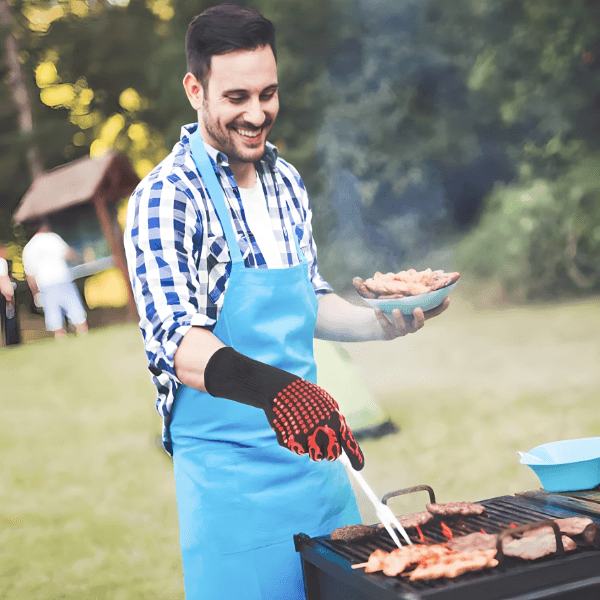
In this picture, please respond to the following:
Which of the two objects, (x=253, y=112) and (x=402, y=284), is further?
(x=402, y=284)

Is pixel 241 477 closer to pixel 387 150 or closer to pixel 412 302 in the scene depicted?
pixel 412 302

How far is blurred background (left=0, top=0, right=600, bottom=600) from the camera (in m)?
8.41

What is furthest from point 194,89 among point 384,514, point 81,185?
point 81,185

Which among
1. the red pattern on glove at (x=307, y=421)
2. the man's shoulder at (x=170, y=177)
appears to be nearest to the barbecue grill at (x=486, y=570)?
the red pattern on glove at (x=307, y=421)

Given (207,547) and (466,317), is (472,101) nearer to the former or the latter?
(466,317)

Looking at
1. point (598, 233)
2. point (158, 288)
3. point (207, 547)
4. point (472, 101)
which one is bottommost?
point (207, 547)

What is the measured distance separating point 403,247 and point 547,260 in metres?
1.96

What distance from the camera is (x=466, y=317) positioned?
993 cm

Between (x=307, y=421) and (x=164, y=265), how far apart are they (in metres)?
0.40

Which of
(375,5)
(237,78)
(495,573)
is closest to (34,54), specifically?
(375,5)

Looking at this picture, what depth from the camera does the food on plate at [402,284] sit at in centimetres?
160

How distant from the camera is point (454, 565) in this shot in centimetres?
114

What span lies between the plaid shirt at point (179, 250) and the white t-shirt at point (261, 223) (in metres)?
0.02

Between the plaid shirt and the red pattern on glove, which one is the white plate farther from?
the red pattern on glove
